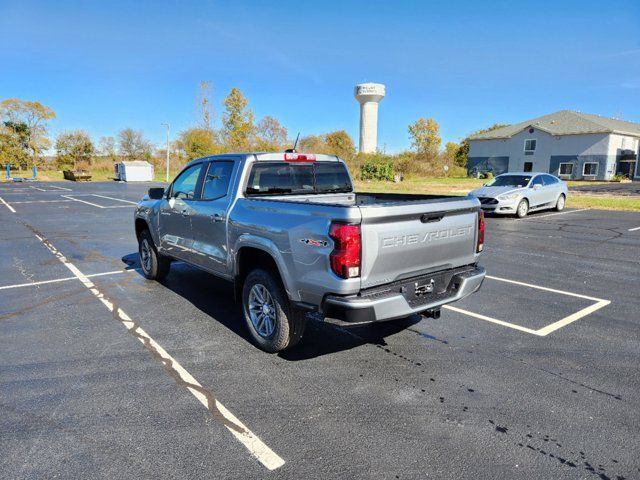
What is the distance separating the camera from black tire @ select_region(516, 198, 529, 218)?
50.1 ft

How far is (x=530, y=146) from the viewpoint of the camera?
50.8m

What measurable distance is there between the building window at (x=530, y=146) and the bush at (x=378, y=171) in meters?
19.0

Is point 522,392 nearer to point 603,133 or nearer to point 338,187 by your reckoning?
point 338,187

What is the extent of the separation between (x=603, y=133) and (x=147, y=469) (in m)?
52.8

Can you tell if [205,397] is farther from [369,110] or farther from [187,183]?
[369,110]

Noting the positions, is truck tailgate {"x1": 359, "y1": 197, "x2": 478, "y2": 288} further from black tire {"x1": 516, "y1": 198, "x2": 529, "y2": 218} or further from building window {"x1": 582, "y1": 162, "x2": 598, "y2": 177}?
building window {"x1": 582, "y1": 162, "x2": 598, "y2": 177}

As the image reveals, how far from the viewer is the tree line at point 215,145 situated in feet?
154

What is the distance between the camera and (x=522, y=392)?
3.56 metres

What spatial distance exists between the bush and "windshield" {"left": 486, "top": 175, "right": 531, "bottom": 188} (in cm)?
2522

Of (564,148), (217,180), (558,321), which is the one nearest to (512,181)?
(558,321)

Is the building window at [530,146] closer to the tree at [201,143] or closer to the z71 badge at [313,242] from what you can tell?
the tree at [201,143]

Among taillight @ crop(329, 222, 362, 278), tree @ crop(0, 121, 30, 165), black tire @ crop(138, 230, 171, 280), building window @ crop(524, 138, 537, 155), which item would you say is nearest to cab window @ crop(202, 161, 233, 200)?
black tire @ crop(138, 230, 171, 280)

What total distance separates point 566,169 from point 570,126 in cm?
481

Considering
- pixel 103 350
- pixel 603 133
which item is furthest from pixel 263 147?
pixel 103 350
